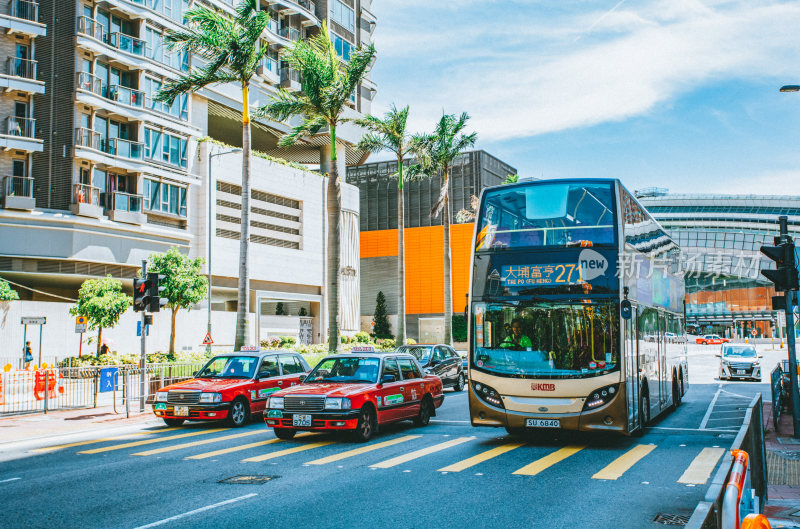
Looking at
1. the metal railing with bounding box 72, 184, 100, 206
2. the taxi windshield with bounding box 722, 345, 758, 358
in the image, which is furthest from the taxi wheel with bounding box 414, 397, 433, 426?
the metal railing with bounding box 72, 184, 100, 206

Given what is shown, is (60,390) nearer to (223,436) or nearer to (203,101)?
(223,436)

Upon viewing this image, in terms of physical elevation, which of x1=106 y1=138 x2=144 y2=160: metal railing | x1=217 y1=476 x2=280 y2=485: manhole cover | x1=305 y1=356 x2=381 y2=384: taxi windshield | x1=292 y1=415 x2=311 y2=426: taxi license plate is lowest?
x1=217 y1=476 x2=280 y2=485: manhole cover

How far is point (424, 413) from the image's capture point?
15930 millimetres

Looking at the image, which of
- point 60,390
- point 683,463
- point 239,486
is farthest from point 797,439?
point 60,390

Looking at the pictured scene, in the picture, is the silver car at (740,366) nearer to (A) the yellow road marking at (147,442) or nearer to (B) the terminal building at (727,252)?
(A) the yellow road marking at (147,442)

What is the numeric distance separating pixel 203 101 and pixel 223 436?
3281 centimetres

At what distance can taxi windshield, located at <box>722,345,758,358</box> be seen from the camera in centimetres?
3186

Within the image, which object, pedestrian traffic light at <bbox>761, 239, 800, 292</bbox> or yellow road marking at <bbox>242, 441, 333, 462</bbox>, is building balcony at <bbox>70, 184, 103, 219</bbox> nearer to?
yellow road marking at <bbox>242, 441, 333, 462</bbox>

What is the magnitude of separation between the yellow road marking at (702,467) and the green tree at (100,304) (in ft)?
80.7

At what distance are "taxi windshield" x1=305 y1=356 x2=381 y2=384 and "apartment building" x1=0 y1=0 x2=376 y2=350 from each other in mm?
22388

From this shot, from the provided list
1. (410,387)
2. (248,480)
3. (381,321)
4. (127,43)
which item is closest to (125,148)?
(127,43)

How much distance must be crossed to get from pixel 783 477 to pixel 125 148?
114ft

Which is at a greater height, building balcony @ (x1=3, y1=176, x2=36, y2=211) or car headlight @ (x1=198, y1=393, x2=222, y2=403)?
building balcony @ (x1=3, y1=176, x2=36, y2=211)

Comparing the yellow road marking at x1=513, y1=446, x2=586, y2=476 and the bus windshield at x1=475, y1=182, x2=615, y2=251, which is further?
the bus windshield at x1=475, y1=182, x2=615, y2=251
